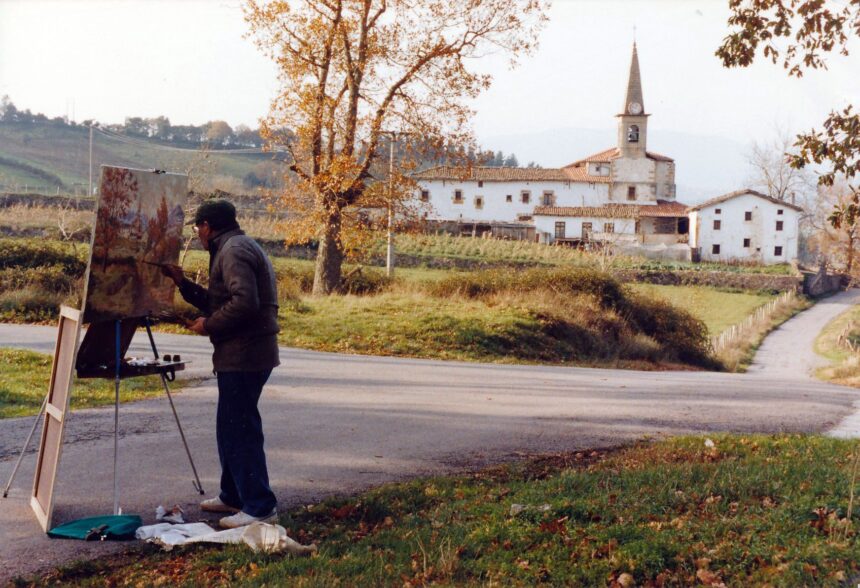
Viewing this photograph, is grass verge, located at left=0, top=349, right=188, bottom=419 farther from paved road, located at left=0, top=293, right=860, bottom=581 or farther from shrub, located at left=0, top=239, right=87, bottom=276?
shrub, located at left=0, top=239, right=87, bottom=276

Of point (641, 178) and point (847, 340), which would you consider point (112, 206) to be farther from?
point (641, 178)

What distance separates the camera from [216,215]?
6.62 metres

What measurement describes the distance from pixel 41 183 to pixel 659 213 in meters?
59.1

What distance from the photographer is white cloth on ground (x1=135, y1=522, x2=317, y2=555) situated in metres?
6.04

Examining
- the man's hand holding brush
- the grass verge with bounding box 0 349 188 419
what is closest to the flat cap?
the man's hand holding brush

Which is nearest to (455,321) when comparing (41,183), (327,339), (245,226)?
(327,339)

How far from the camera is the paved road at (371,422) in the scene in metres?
7.66

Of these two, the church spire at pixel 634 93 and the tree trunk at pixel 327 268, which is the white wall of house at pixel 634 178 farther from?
the tree trunk at pixel 327 268

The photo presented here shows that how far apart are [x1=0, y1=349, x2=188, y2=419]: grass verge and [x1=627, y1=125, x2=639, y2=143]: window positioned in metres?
91.4

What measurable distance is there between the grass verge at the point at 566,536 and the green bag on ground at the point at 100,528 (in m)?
0.30

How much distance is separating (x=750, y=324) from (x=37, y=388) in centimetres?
4572

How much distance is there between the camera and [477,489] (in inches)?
313

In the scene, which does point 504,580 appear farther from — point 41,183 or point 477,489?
point 41,183

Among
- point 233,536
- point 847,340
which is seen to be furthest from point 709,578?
point 847,340
